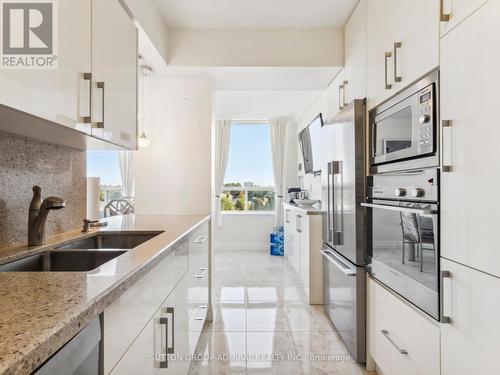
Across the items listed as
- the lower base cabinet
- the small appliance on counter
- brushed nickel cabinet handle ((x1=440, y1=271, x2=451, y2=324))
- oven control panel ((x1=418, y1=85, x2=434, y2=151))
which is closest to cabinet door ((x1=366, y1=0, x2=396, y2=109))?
oven control panel ((x1=418, y1=85, x2=434, y2=151))

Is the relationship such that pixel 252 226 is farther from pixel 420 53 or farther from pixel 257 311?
pixel 420 53

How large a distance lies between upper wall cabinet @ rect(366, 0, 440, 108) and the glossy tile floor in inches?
68.8

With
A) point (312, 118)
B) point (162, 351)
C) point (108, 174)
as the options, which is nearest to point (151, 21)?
point (162, 351)

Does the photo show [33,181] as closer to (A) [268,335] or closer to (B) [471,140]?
(B) [471,140]

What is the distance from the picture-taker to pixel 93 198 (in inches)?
77.9

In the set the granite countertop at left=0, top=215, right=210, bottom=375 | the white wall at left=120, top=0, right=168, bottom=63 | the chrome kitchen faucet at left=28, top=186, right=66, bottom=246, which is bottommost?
the granite countertop at left=0, top=215, right=210, bottom=375

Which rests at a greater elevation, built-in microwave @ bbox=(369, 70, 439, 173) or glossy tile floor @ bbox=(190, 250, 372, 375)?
built-in microwave @ bbox=(369, 70, 439, 173)

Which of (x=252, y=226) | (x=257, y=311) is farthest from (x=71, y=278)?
(x=252, y=226)

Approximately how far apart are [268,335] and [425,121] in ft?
6.31

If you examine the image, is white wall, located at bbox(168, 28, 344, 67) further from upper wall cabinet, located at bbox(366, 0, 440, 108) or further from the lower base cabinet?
the lower base cabinet

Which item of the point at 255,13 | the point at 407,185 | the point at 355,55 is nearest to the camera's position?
the point at 407,185

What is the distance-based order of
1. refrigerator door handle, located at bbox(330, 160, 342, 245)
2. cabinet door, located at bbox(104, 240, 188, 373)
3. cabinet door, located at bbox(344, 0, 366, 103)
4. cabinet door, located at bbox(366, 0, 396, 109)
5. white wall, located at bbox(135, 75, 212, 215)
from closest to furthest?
cabinet door, located at bbox(104, 240, 188, 373) < cabinet door, located at bbox(366, 0, 396, 109) < cabinet door, located at bbox(344, 0, 366, 103) < refrigerator door handle, located at bbox(330, 160, 342, 245) < white wall, located at bbox(135, 75, 212, 215)

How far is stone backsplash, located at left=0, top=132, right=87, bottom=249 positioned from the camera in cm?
124

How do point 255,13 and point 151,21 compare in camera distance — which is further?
point 255,13
